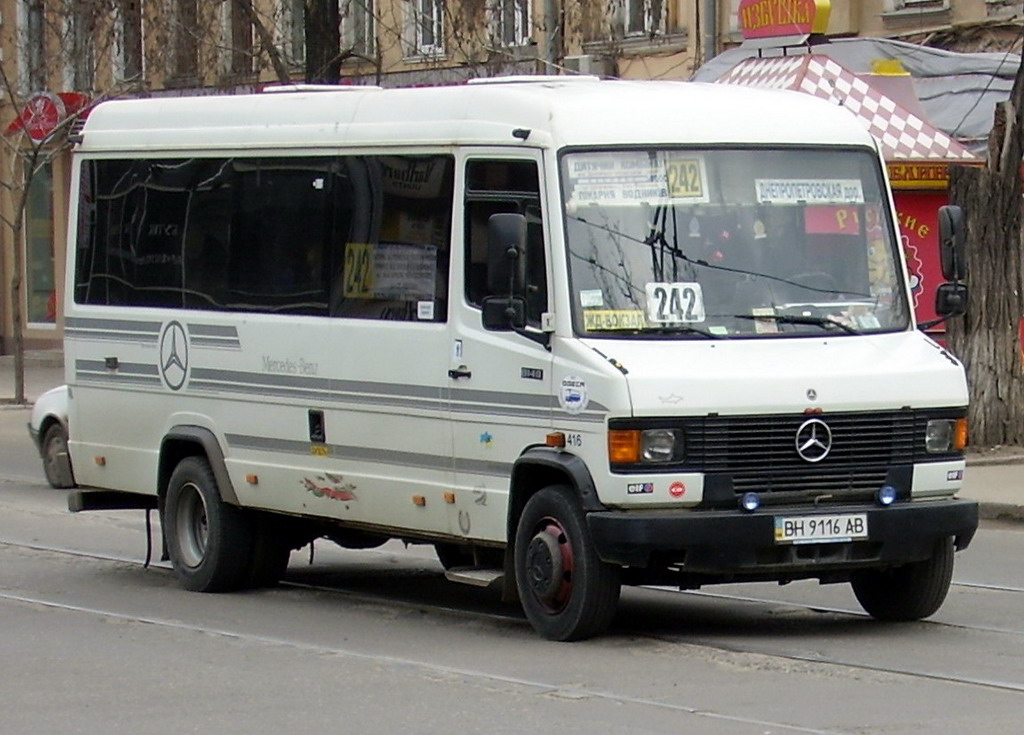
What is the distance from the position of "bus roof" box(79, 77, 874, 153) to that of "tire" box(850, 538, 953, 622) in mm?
2072

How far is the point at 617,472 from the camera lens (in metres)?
10.2

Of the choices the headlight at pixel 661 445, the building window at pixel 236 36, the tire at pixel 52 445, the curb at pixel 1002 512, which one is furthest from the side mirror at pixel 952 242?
the building window at pixel 236 36

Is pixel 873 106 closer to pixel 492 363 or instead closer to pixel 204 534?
pixel 204 534

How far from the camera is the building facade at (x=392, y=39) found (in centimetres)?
2597

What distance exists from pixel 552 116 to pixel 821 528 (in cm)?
227

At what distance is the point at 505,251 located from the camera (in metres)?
10.5

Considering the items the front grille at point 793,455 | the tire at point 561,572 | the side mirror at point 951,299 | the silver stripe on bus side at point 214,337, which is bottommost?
the tire at point 561,572

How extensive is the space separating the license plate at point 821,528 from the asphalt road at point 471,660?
0.47m

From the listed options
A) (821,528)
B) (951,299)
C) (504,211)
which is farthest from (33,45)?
(821,528)

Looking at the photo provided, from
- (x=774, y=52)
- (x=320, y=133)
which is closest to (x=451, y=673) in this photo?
(x=320, y=133)

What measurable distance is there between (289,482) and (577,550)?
8.23ft

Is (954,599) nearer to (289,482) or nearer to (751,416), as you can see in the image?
(751,416)

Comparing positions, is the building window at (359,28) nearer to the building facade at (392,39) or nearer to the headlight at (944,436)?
the building facade at (392,39)

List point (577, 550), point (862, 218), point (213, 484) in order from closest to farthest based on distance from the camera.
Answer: point (577, 550)
point (862, 218)
point (213, 484)
